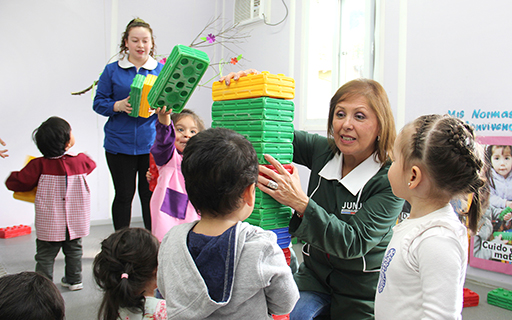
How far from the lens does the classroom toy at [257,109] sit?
1.25 meters

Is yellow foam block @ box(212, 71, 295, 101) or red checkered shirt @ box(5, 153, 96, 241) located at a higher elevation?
yellow foam block @ box(212, 71, 295, 101)

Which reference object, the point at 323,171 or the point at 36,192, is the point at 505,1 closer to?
the point at 323,171

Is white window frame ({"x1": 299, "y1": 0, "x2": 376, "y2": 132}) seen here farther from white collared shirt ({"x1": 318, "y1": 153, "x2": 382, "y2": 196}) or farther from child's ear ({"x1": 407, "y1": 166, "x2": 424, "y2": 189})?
child's ear ({"x1": 407, "y1": 166, "x2": 424, "y2": 189})

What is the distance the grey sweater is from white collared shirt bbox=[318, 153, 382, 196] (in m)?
0.53

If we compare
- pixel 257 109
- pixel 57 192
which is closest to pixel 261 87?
pixel 257 109

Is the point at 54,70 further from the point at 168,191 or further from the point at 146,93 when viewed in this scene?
the point at 168,191

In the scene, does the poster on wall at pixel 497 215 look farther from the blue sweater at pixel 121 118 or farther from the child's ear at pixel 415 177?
the blue sweater at pixel 121 118

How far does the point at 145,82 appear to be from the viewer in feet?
6.03

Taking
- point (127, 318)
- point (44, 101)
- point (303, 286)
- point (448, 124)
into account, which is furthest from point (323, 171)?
point (44, 101)

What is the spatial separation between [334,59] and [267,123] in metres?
2.80

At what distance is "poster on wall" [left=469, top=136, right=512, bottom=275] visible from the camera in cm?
255

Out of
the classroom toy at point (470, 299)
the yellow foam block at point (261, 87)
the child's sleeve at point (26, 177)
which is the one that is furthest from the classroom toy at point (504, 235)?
the child's sleeve at point (26, 177)

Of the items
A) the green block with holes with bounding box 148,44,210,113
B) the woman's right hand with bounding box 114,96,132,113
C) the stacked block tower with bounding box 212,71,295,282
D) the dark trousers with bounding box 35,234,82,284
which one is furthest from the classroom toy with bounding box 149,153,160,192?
the stacked block tower with bounding box 212,71,295,282

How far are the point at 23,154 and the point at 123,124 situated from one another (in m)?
2.17
